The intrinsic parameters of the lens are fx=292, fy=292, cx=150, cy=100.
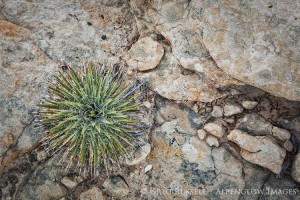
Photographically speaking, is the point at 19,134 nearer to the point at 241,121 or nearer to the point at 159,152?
the point at 159,152

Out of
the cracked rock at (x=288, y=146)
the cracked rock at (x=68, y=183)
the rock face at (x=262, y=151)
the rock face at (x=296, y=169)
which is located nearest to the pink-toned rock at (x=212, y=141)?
the rock face at (x=262, y=151)

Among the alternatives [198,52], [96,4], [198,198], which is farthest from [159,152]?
[96,4]

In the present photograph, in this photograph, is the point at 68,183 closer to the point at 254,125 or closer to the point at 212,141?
the point at 212,141

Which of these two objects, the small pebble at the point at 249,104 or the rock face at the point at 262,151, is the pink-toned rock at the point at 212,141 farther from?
the small pebble at the point at 249,104

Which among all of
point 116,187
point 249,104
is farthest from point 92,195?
point 249,104

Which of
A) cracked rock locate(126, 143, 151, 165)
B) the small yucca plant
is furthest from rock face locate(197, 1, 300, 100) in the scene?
cracked rock locate(126, 143, 151, 165)

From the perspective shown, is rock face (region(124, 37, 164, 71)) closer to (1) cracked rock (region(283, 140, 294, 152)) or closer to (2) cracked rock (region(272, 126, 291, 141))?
(2) cracked rock (region(272, 126, 291, 141))
